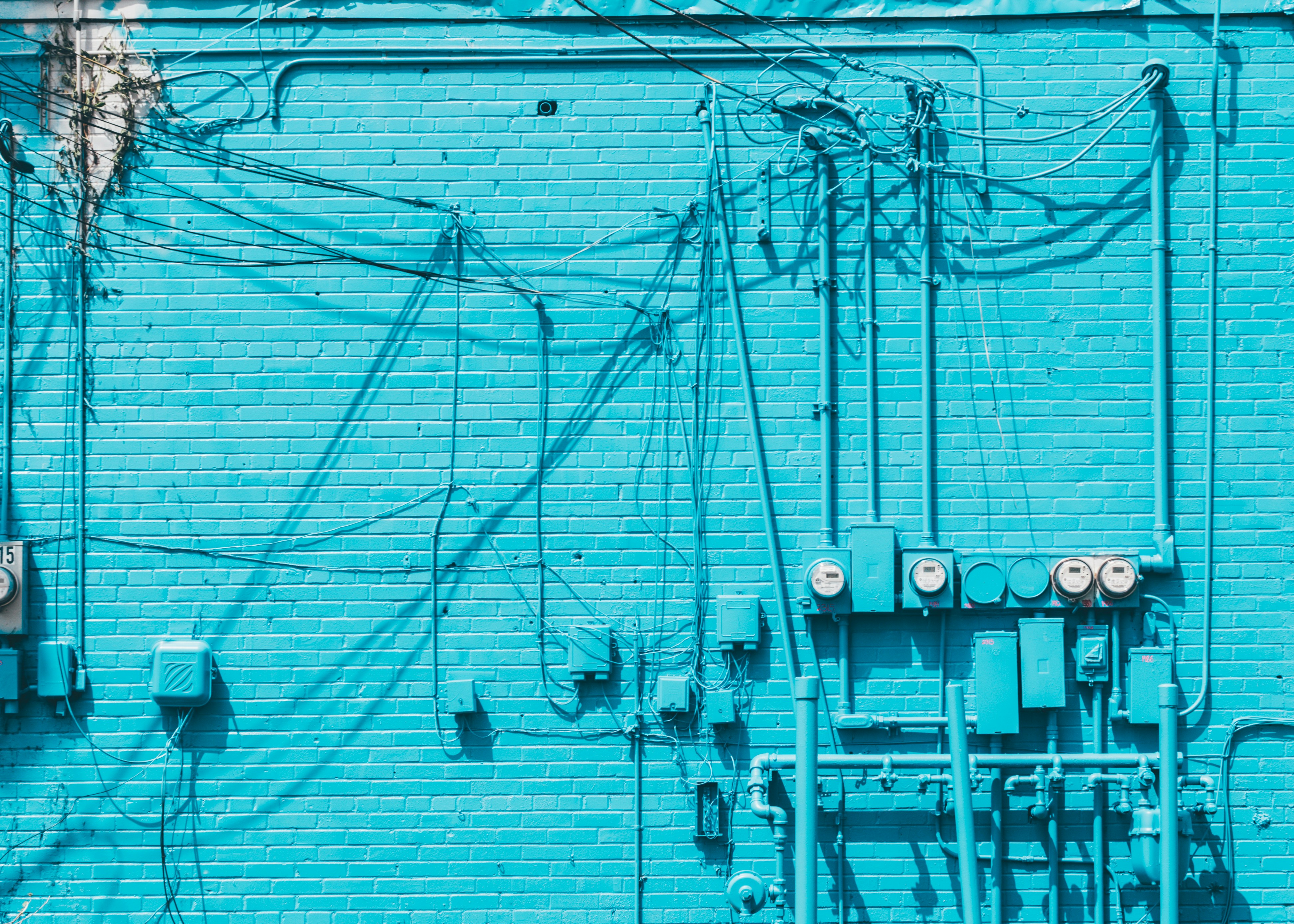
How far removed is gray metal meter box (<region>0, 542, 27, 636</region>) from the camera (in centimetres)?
396

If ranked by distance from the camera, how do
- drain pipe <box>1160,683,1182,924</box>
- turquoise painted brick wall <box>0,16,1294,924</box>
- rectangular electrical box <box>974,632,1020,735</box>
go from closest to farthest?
drain pipe <box>1160,683,1182,924</box> < rectangular electrical box <box>974,632,1020,735</box> < turquoise painted brick wall <box>0,16,1294,924</box>

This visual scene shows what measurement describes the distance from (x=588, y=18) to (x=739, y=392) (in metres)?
1.83

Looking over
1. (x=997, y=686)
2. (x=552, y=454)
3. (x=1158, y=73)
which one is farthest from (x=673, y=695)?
(x=1158, y=73)

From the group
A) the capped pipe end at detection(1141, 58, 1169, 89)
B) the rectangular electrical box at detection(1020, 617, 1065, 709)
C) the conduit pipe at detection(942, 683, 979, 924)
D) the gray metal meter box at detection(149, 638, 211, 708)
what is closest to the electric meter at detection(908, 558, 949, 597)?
the rectangular electrical box at detection(1020, 617, 1065, 709)

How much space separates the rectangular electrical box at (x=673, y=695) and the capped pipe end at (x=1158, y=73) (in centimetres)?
333

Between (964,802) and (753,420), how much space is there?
5.67 feet

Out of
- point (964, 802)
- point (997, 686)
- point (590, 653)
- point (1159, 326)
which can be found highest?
point (1159, 326)

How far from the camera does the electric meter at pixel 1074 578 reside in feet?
12.8

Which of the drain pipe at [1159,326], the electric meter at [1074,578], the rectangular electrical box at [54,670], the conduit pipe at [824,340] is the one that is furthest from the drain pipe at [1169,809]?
the rectangular electrical box at [54,670]

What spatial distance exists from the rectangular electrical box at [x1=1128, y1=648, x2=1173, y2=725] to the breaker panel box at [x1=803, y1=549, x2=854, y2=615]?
1.24m

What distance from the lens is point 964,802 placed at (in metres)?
3.38

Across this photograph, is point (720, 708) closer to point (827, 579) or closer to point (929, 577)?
point (827, 579)

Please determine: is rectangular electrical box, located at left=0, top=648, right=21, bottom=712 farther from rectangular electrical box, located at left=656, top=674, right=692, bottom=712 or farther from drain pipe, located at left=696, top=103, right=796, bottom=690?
drain pipe, located at left=696, top=103, right=796, bottom=690

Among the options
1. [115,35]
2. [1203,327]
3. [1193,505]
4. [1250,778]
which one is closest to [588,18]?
[115,35]
